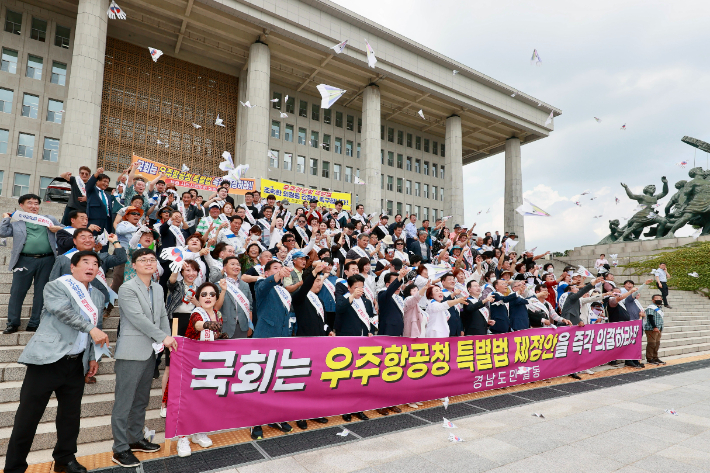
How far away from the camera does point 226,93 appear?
30.2 m

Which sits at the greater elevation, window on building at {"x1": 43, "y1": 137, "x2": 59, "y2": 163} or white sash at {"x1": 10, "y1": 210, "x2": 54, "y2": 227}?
window on building at {"x1": 43, "y1": 137, "x2": 59, "y2": 163}

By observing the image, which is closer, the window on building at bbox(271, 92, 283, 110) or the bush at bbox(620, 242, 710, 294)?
the bush at bbox(620, 242, 710, 294)

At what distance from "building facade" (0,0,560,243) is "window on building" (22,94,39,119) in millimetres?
63

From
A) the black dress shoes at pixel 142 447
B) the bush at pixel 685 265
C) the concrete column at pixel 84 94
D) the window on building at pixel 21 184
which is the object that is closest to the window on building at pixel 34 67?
the window on building at pixel 21 184

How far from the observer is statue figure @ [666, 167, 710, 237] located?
27859mm

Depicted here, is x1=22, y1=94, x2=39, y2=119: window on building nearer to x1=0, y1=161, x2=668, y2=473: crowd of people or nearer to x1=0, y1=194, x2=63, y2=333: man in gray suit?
x1=0, y1=161, x2=668, y2=473: crowd of people

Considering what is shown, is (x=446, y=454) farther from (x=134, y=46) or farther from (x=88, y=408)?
(x=134, y=46)

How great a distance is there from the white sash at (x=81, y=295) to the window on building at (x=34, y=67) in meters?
28.9

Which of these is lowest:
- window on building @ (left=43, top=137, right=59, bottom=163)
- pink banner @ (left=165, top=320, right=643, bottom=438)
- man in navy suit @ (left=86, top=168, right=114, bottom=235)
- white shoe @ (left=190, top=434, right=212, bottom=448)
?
white shoe @ (left=190, top=434, right=212, bottom=448)

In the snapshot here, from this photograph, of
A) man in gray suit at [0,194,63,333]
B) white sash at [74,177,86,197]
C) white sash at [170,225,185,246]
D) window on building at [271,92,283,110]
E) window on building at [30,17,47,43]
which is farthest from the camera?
window on building at [271,92,283,110]

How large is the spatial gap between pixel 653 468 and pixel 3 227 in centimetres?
888

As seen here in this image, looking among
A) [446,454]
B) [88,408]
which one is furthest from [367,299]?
[88,408]

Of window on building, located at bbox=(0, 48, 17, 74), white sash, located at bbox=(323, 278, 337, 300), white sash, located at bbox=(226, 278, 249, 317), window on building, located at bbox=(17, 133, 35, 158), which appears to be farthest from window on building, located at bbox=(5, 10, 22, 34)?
white sash, located at bbox=(323, 278, 337, 300)

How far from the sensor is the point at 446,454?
4.25 m
